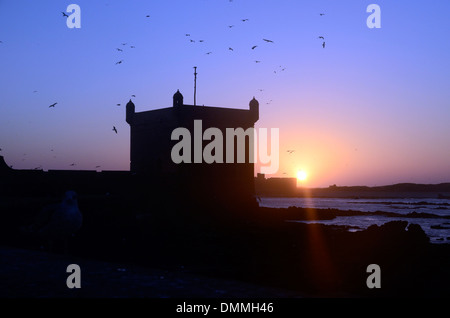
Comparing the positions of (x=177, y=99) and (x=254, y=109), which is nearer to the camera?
(x=177, y=99)

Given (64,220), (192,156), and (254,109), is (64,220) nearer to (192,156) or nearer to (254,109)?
(192,156)

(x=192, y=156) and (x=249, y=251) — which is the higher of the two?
(x=192, y=156)

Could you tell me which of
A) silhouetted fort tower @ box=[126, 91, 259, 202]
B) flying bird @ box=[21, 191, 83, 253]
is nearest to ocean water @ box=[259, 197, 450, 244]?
silhouetted fort tower @ box=[126, 91, 259, 202]

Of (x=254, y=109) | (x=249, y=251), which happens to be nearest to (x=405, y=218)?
(x=254, y=109)

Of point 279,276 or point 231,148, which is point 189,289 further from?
point 231,148

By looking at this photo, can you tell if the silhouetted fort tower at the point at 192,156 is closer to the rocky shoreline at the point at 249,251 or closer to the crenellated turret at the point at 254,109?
the crenellated turret at the point at 254,109

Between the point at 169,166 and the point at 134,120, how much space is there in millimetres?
6745

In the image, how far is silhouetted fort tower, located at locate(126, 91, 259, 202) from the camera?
1508 inches

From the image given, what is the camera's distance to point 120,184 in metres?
33.8

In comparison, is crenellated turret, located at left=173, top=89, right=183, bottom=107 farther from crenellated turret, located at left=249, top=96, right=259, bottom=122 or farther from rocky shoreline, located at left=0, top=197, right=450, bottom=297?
rocky shoreline, located at left=0, top=197, right=450, bottom=297

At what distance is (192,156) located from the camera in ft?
132

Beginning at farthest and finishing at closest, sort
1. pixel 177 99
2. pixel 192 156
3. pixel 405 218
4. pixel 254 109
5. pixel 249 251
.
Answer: pixel 405 218 → pixel 254 109 → pixel 192 156 → pixel 177 99 → pixel 249 251

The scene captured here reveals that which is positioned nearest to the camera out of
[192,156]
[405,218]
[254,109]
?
[192,156]
